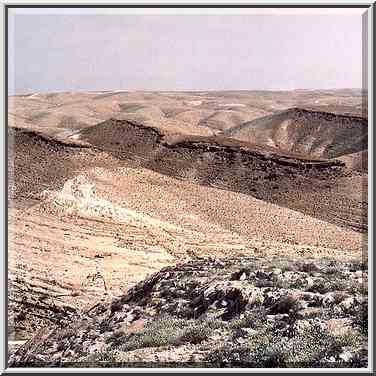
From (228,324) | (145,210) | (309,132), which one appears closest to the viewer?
(228,324)

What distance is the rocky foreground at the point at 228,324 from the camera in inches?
286

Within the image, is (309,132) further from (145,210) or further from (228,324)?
(228,324)

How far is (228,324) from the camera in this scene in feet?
26.1

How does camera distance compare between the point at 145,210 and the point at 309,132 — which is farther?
the point at 309,132

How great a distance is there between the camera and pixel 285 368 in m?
6.95

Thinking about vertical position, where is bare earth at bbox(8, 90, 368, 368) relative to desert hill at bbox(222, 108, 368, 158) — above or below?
below

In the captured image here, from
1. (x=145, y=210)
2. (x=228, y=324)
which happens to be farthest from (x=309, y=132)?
(x=228, y=324)

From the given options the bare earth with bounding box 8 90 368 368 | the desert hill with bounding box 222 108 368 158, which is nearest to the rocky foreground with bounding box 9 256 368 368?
the bare earth with bounding box 8 90 368 368

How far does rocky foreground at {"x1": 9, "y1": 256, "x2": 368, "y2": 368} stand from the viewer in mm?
7254

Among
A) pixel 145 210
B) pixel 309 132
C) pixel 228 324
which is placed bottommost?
pixel 228 324

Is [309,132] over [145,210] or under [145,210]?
over

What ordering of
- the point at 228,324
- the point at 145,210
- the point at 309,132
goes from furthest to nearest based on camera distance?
1. the point at 309,132
2. the point at 145,210
3. the point at 228,324

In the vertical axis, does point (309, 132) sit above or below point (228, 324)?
above

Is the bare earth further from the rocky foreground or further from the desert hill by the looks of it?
the desert hill
